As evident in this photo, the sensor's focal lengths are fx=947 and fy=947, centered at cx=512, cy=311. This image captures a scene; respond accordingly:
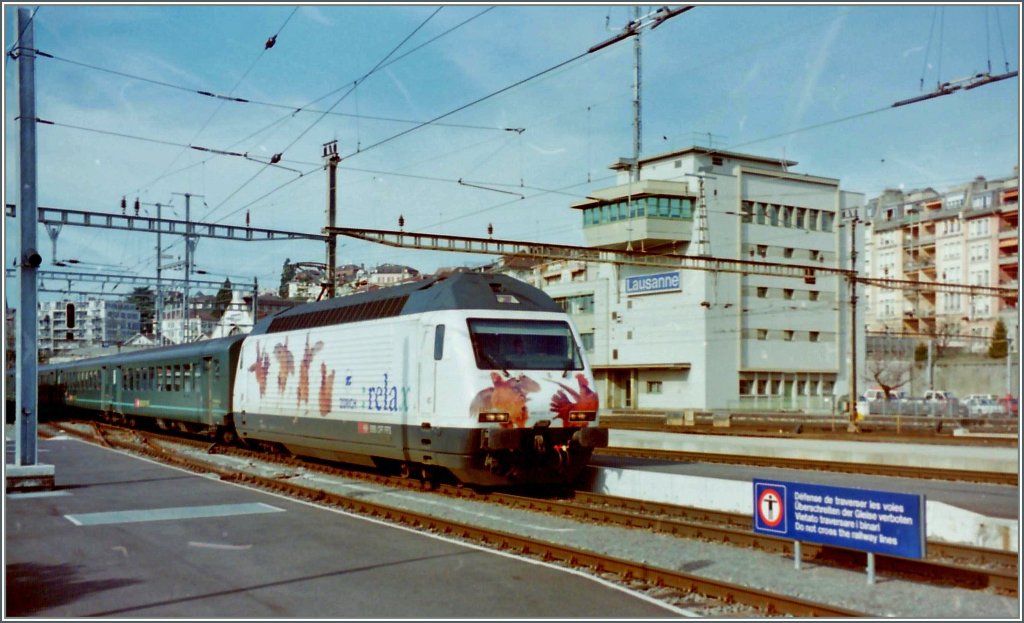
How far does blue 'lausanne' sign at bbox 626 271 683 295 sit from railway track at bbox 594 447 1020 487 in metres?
33.6

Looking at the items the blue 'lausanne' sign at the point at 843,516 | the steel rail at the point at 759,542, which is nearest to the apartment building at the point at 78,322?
the steel rail at the point at 759,542

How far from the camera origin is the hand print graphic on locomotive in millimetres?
16359

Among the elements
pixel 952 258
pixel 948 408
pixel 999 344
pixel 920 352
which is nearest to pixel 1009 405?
pixel 948 408

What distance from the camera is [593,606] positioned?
9289 millimetres

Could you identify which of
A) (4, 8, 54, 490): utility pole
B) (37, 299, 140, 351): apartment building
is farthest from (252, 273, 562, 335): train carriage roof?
(37, 299, 140, 351): apartment building

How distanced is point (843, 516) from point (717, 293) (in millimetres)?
50721

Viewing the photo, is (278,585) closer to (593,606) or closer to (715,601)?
(593,606)

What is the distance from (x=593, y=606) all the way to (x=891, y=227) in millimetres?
79849

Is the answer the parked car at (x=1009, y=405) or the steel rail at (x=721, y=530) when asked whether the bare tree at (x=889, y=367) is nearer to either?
the parked car at (x=1009, y=405)

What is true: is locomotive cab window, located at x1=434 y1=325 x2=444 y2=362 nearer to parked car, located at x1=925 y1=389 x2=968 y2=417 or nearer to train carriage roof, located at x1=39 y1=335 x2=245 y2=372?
train carriage roof, located at x1=39 y1=335 x2=245 y2=372

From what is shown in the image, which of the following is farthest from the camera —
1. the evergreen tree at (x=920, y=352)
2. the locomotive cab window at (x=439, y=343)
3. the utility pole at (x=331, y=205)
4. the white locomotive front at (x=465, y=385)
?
the evergreen tree at (x=920, y=352)

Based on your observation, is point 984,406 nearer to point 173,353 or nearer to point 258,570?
point 173,353

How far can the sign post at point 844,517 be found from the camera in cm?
991

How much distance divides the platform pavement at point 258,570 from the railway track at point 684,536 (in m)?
0.57
